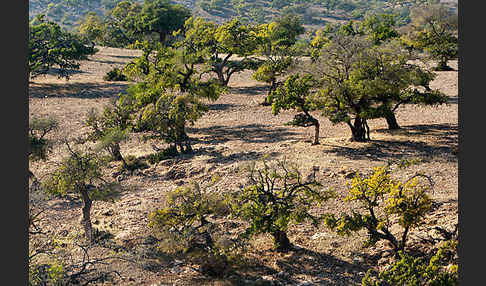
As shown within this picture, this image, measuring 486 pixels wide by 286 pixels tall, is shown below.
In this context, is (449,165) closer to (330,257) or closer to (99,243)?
(330,257)

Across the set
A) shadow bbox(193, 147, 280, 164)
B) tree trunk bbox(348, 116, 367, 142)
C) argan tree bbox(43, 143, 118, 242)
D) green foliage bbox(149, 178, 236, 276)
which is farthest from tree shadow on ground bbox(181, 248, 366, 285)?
tree trunk bbox(348, 116, 367, 142)

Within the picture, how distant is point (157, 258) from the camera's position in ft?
55.9

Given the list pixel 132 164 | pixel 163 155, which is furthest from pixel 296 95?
pixel 132 164

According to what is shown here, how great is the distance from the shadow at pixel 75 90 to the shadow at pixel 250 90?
384 inches

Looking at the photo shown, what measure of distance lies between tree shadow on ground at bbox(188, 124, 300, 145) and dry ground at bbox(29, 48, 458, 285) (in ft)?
0.21

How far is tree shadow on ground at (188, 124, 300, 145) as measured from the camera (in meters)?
28.5

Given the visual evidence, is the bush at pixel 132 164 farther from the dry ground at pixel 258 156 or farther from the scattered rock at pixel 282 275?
the scattered rock at pixel 282 275

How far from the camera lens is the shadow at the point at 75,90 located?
3928 cm

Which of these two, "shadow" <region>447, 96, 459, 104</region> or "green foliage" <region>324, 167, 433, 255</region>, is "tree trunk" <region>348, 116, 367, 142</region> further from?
"shadow" <region>447, 96, 459, 104</region>

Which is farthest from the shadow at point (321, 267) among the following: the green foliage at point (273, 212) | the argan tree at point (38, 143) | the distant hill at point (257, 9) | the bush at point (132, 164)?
the distant hill at point (257, 9)

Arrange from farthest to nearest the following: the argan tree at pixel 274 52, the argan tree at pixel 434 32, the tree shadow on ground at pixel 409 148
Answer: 1. the argan tree at pixel 434 32
2. the argan tree at pixel 274 52
3. the tree shadow on ground at pixel 409 148

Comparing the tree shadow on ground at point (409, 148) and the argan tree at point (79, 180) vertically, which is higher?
the tree shadow on ground at point (409, 148)

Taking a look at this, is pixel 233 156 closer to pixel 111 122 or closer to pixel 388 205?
pixel 111 122

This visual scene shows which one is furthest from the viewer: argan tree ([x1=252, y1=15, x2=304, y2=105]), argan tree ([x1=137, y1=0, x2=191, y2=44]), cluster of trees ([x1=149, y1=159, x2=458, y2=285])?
argan tree ([x1=137, y1=0, x2=191, y2=44])
